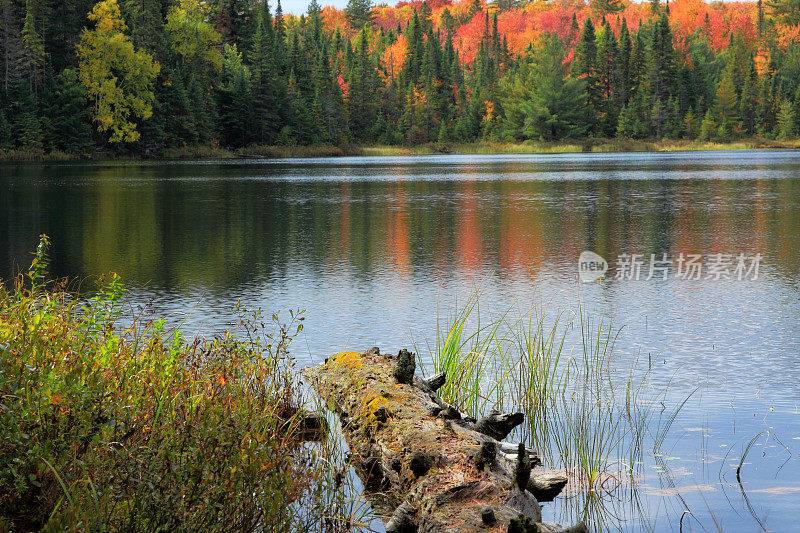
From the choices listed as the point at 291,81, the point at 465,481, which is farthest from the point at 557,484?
the point at 291,81

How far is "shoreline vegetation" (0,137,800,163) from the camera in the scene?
93.2 meters

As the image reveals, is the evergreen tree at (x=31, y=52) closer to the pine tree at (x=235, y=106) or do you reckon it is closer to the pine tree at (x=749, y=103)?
the pine tree at (x=235, y=106)

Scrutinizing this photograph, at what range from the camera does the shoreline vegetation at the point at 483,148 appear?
93.2 m

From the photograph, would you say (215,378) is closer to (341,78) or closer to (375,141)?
(375,141)

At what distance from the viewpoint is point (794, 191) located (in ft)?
116

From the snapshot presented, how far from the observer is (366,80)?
132 metres

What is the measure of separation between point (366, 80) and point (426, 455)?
131 m

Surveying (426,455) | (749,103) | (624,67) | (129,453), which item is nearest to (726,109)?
(749,103)

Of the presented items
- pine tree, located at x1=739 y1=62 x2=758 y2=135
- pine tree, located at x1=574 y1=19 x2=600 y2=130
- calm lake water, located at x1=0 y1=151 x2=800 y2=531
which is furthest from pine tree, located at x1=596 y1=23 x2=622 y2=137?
calm lake water, located at x1=0 y1=151 x2=800 y2=531

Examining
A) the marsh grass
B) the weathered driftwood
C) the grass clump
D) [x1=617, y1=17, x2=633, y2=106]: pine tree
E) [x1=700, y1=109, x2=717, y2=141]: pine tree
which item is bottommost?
the marsh grass

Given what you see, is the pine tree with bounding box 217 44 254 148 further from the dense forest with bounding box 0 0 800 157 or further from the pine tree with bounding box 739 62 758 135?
the pine tree with bounding box 739 62 758 135

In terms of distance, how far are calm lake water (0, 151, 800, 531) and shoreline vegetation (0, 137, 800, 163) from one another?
56.5 meters

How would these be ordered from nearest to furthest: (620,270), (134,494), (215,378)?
(134,494), (215,378), (620,270)

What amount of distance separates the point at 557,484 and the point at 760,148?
400 ft
